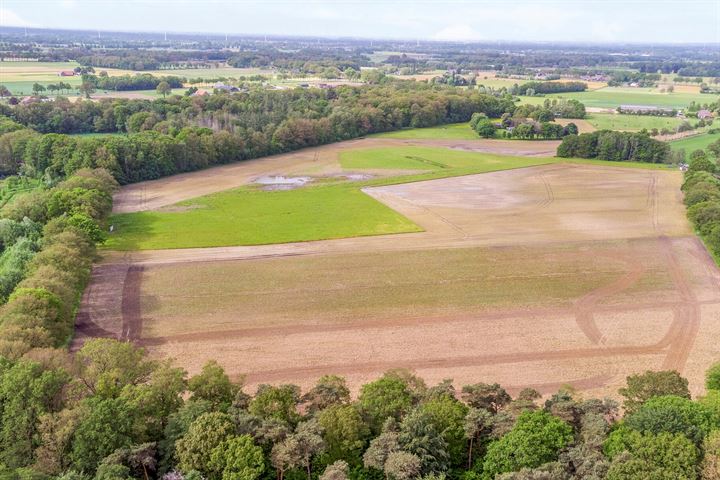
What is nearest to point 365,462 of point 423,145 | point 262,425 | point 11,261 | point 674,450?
point 262,425

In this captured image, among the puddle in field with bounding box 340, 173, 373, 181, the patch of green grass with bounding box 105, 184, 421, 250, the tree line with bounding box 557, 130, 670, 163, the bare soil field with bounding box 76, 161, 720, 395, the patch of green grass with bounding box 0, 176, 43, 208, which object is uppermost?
the tree line with bounding box 557, 130, 670, 163

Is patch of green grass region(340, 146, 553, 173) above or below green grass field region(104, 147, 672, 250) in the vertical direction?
above

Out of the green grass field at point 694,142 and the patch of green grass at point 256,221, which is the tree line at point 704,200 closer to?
the green grass field at point 694,142

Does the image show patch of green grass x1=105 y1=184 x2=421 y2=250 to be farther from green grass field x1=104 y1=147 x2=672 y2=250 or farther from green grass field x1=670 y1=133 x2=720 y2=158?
green grass field x1=670 y1=133 x2=720 y2=158

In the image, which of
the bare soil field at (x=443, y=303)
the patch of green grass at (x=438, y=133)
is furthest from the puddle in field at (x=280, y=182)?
the patch of green grass at (x=438, y=133)

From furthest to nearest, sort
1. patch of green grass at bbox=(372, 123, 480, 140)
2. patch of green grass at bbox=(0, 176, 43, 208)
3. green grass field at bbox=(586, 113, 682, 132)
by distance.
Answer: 1. green grass field at bbox=(586, 113, 682, 132)
2. patch of green grass at bbox=(372, 123, 480, 140)
3. patch of green grass at bbox=(0, 176, 43, 208)

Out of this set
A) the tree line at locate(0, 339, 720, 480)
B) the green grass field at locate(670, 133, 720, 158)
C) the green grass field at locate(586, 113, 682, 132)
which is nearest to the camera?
the tree line at locate(0, 339, 720, 480)

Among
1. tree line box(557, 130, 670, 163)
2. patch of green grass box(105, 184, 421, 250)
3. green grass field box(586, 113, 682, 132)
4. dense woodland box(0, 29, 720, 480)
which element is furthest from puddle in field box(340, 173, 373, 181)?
green grass field box(586, 113, 682, 132)

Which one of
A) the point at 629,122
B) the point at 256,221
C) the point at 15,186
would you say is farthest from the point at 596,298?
the point at 629,122
